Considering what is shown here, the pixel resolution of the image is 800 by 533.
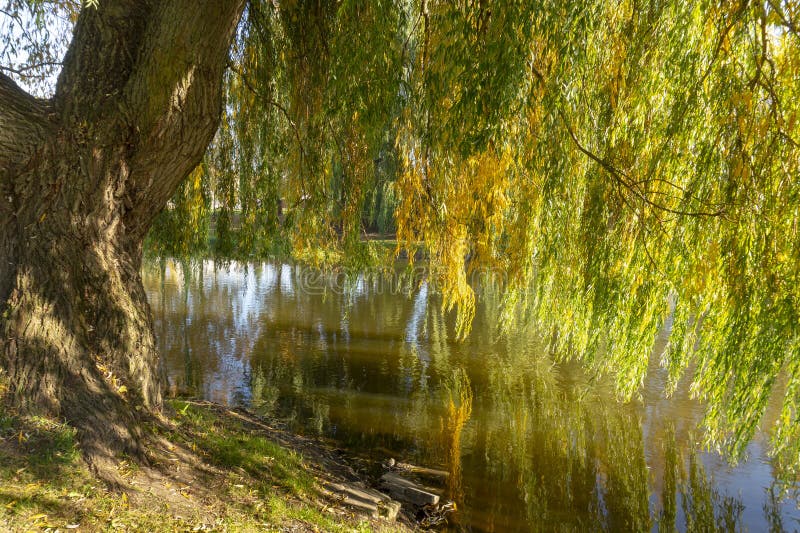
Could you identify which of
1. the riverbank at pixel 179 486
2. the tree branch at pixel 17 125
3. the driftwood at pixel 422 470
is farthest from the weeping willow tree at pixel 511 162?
the driftwood at pixel 422 470

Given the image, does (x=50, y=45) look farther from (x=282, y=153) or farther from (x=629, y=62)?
(x=629, y=62)

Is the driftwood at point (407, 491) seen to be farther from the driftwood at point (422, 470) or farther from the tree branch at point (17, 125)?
the tree branch at point (17, 125)

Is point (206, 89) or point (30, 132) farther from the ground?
point (206, 89)

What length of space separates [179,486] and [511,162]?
2820 mm

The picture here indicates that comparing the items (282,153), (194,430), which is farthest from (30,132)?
(282,153)

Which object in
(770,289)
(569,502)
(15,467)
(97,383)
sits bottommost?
(569,502)

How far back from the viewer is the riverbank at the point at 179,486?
7.53ft

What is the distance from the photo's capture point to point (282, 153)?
16.2ft

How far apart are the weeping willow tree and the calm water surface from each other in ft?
4.61

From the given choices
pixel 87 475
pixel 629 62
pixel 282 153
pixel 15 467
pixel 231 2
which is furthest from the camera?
pixel 282 153

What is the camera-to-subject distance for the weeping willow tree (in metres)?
2.66

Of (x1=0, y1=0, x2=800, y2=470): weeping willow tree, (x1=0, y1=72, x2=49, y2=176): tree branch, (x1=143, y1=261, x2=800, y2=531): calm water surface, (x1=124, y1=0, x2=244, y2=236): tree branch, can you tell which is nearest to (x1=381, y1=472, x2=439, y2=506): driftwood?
(x1=143, y1=261, x2=800, y2=531): calm water surface

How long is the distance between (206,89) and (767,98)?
271 centimetres

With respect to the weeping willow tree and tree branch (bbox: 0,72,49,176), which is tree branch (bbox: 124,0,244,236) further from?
tree branch (bbox: 0,72,49,176)
